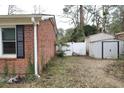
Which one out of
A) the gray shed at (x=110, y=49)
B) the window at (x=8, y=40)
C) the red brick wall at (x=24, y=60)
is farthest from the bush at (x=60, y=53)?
the red brick wall at (x=24, y=60)

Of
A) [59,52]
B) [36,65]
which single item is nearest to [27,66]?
[36,65]

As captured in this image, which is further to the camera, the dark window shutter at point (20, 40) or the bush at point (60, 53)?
the bush at point (60, 53)

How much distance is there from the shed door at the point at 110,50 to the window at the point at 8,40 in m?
12.6

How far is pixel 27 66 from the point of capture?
11.0 meters

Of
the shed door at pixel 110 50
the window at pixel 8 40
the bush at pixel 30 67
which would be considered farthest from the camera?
the shed door at pixel 110 50

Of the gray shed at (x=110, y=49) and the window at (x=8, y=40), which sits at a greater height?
the window at (x=8, y=40)

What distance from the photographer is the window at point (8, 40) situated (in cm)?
1124

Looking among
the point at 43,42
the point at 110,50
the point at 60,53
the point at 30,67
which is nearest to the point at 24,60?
the point at 30,67

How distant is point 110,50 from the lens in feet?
74.0

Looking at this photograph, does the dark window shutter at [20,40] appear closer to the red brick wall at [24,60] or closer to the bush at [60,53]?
the red brick wall at [24,60]

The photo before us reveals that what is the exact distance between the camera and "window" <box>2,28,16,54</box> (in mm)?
11242

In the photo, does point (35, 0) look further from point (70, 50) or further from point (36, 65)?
point (70, 50)

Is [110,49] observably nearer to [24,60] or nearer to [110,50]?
[110,50]

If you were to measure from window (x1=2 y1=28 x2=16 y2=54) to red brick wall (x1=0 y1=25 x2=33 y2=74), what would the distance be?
1.84 feet
